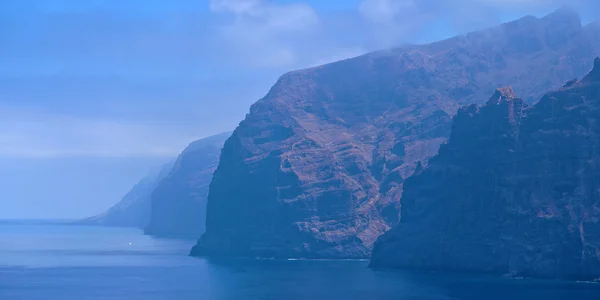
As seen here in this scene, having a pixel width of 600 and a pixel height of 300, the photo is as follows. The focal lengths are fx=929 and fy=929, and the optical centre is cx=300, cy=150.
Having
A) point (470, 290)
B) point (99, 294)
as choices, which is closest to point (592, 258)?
point (470, 290)

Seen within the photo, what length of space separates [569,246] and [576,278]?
6.82m

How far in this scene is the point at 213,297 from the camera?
184500 millimetres

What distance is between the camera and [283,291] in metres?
193

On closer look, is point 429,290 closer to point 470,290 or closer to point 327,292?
point 470,290

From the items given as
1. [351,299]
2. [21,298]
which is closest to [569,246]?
[351,299]

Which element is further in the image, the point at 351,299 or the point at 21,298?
the point at 21,298

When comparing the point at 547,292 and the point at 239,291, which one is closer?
the point at 547,292

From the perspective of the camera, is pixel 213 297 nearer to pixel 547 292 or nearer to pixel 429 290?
pixel 429 290

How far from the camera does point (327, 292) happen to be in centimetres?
18900

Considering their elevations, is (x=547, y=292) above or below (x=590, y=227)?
below

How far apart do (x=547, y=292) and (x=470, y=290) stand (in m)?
16.6

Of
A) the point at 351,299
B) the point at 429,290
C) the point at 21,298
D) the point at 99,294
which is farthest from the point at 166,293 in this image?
the point at 429,290

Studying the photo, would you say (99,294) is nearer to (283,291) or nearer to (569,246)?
(283,291)

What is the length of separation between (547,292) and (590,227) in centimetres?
2362
